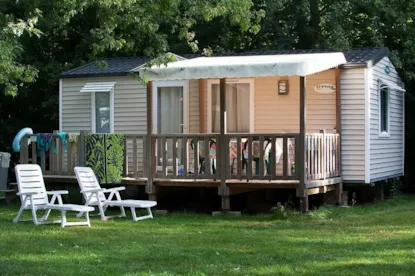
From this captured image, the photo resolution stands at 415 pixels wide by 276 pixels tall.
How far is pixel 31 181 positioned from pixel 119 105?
4390 millimetres

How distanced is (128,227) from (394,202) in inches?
256

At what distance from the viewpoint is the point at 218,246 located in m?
9.07

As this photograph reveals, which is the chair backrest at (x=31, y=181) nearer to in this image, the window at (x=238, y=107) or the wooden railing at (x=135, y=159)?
the wooden railing at (x=135, y=159)

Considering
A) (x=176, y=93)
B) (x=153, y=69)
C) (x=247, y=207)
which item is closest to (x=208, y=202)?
(x=247, y=207)

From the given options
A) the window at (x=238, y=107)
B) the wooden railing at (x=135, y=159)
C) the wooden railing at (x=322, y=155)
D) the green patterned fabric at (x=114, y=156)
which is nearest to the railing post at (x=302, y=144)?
the wooden railing at (x=322, y=155)

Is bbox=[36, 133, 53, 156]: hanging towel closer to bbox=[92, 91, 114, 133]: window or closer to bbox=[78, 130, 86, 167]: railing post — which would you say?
bbox=[78, 130, 86, 167]: railing post

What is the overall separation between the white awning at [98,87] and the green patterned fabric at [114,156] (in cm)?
257

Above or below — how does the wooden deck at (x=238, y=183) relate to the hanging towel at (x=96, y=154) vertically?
below

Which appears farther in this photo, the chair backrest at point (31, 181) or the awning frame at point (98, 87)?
the awning frame at point (98, 87)

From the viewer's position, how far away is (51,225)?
11.2 m

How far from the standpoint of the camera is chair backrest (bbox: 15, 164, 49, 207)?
11.7 metres

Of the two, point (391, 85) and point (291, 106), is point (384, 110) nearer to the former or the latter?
point (391, 85)

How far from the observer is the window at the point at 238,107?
15.2m

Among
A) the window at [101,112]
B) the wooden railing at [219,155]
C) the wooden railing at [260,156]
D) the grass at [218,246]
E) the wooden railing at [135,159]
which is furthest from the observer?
the window at [101,112]
